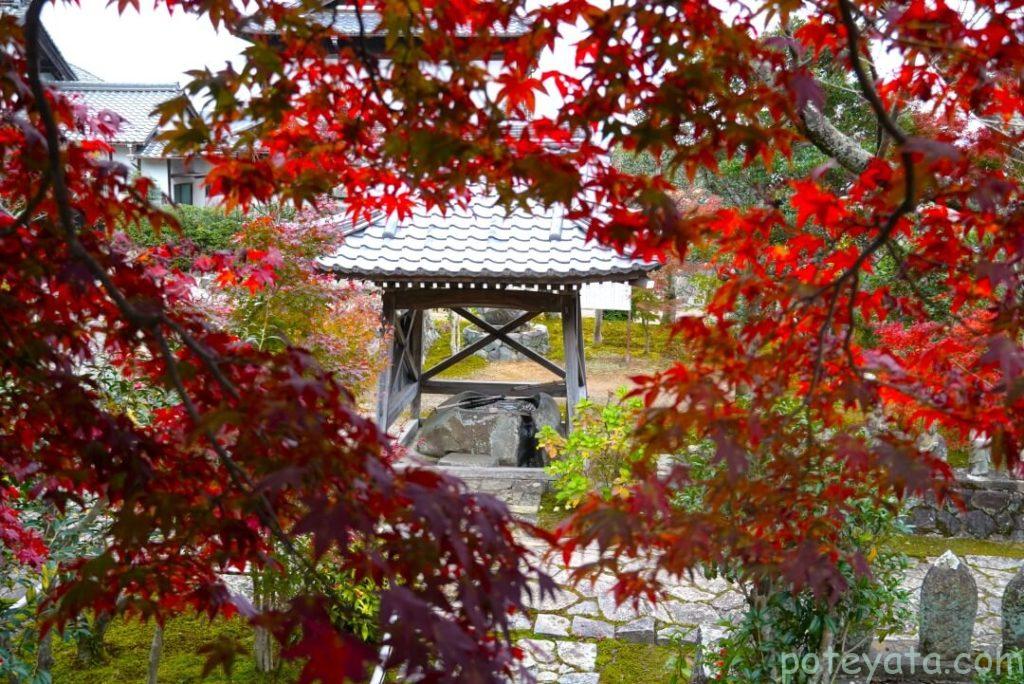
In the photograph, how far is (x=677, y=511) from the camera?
6.43 ft

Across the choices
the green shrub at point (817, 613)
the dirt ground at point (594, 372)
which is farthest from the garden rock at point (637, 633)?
the dirt ground at point (594, 372)

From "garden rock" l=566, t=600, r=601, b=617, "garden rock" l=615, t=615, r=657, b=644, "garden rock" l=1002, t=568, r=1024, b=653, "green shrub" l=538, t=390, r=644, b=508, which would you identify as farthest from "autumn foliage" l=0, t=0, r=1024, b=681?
"green shrub" l=538, t=390, r=644, b=508

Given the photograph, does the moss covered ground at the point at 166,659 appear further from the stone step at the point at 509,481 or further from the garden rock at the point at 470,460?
the garden rock at the point at 470,460

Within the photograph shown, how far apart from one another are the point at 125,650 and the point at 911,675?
14.2 feet

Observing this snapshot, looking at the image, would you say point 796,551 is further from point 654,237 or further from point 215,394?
point 215,394

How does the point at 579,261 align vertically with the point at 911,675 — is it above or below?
above

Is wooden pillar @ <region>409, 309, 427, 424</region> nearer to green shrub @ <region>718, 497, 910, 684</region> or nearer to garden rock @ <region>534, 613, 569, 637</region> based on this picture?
garden rock @ <region>534, 613, 569, 637</region>

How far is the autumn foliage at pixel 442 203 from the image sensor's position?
1.58 metres

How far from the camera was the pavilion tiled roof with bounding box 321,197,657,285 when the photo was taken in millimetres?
7625

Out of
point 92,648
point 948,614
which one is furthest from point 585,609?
point 92,648

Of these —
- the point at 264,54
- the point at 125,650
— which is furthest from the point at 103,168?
the point at 125,650

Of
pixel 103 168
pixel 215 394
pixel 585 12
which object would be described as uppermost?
pixel 585 12

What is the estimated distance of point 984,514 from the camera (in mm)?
7484

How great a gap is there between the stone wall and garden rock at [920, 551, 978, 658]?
8.83 feet
